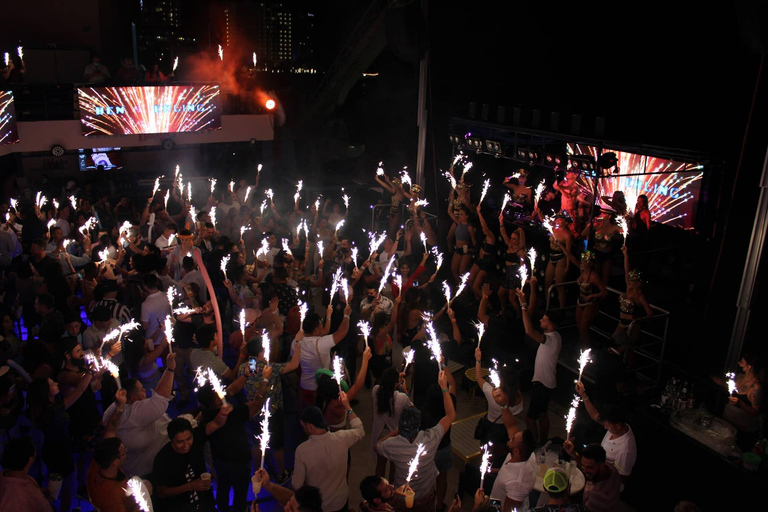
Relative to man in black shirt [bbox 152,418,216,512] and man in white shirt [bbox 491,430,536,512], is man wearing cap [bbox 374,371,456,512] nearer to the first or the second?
man in white shirt [bbox 491,430,536,512]

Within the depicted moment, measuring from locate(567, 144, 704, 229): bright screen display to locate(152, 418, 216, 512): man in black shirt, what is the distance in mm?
7758

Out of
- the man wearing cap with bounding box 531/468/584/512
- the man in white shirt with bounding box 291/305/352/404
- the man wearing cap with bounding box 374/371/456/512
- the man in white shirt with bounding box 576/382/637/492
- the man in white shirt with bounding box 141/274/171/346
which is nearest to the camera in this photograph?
the man wearing cap with bounding box 531/468/584/512

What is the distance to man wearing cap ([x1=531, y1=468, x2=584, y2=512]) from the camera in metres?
3.80

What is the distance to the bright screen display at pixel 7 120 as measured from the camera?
35.1 ft

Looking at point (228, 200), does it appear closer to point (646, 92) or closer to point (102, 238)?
point (102, 238)

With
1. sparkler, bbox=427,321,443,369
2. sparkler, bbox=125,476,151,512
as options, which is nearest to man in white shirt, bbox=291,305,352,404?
sparkler, bbox=427,321,443,369

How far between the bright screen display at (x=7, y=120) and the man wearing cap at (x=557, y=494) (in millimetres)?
10802

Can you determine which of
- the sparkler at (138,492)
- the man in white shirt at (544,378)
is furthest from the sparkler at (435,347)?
the sparkler at (138,492)

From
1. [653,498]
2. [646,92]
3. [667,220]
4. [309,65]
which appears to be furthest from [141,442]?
[309,65]

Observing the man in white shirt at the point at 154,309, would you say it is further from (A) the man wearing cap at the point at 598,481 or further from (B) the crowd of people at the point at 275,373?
(A) the man wearing cap at the point at 598,481

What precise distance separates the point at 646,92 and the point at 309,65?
40.4ft

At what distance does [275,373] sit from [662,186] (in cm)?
836

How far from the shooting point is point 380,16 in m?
14.0

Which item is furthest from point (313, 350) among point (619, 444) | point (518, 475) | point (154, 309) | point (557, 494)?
point (619, 444)
